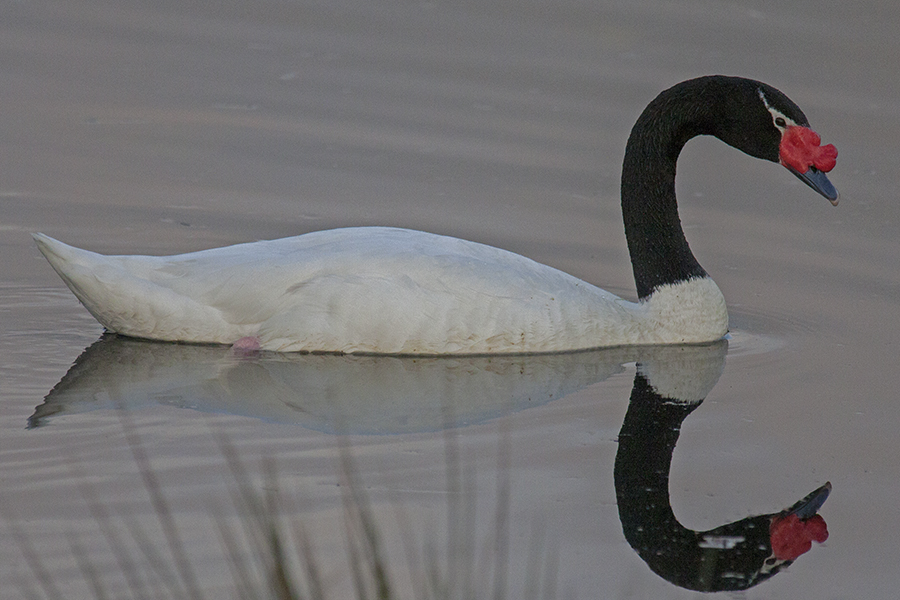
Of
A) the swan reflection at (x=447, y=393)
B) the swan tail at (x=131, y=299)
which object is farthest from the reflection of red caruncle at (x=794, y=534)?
the swan tail at (x=131, y=299)

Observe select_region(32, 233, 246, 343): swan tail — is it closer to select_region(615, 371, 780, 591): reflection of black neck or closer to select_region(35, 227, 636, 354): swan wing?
select_region(35, 227, 636, 354): swan wing

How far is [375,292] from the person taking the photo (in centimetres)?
757

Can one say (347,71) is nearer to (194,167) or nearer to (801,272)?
(194,167)

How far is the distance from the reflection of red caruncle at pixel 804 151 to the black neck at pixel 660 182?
487 mm

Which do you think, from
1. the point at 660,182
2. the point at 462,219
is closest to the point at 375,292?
the point at 660,182

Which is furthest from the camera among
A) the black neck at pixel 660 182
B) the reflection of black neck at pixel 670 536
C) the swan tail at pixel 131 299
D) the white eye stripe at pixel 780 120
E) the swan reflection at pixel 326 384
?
the black neck at pixel 660 182

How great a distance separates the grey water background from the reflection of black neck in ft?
0.26

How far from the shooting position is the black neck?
8422 millimetres

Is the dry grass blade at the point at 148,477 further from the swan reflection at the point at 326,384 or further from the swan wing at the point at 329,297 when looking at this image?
the swan wing at the point at 329,297

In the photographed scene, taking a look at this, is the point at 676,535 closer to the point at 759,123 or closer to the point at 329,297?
the point at 329,297

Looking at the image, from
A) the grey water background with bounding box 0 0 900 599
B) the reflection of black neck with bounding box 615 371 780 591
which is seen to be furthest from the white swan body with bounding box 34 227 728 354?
the reflection of black neck with bounding box 615 371 780 591

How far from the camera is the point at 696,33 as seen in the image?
47.6 ft

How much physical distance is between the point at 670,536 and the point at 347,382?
224 centimetres

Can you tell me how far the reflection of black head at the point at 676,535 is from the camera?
A: 5473 mm
